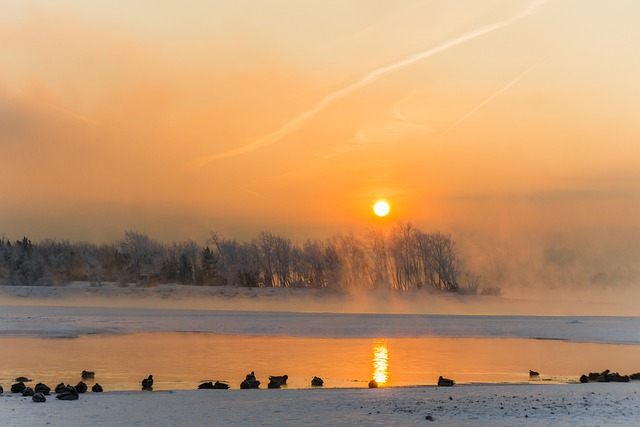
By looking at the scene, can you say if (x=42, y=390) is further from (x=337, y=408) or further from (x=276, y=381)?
(x=337, y=408)

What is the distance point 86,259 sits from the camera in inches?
4825

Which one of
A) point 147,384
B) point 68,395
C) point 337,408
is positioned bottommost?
point 337,408

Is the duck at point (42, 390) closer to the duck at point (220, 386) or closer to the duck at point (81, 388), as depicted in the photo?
the duck at point (81, 388)

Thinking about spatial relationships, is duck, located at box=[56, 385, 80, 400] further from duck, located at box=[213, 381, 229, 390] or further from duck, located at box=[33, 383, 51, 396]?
duck, located at box=[213, 381, 229, 390]

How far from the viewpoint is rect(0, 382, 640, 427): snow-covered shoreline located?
56.7 ft

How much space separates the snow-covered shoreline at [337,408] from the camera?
1728 cm

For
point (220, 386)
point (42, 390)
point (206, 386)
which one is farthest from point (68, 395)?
point (220, 386)

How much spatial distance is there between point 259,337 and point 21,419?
89.5ft

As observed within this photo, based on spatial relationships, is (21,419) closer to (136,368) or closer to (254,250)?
(136,368)

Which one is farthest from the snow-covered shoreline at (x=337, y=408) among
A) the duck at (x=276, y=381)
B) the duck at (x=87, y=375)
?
the duck at (x=87, y=375)

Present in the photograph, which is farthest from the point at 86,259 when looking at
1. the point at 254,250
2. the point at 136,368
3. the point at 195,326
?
the point at 136,368

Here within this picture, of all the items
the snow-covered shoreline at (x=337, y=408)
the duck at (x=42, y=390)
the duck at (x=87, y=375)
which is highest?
the duck at (x=87, y=375)

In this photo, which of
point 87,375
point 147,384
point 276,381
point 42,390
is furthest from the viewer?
point 87,375

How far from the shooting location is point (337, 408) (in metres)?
19.0
